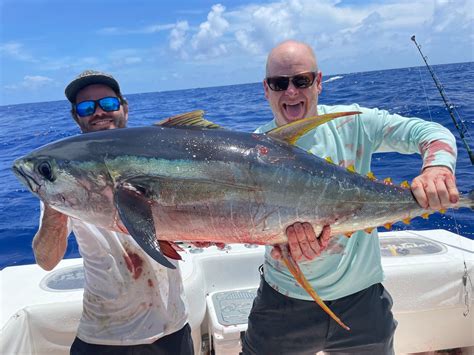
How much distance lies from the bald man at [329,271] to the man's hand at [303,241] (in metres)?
0.53

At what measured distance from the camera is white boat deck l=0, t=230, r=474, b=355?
3.10 metres

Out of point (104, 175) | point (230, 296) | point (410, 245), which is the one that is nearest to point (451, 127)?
point (410, 245)

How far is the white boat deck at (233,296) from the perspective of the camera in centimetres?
310

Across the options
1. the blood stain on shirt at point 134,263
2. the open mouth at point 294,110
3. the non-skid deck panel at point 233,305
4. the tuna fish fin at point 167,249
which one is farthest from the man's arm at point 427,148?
the non-skid deck panel at point 233,305

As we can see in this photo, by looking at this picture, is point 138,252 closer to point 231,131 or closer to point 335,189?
point 231,131

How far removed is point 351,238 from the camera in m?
2.50

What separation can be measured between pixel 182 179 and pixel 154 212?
0.19 metres

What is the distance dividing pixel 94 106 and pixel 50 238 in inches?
31.9

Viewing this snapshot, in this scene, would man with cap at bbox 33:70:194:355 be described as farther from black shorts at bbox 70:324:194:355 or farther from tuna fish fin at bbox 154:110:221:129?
tuna fish fin at bbox 154:110:221:129

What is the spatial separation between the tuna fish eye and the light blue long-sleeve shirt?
1.41 metres

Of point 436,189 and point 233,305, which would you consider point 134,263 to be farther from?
point 436,189

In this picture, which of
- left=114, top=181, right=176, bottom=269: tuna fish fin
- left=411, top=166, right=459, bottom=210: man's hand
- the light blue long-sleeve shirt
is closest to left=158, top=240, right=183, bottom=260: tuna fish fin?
left=114, top=181, right=176, bottom=269: tuna fish fin

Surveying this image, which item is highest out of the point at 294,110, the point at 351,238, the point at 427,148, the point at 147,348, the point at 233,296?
the point at 294,110

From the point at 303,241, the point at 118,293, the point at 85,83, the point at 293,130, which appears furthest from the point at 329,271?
the point at 85,83
